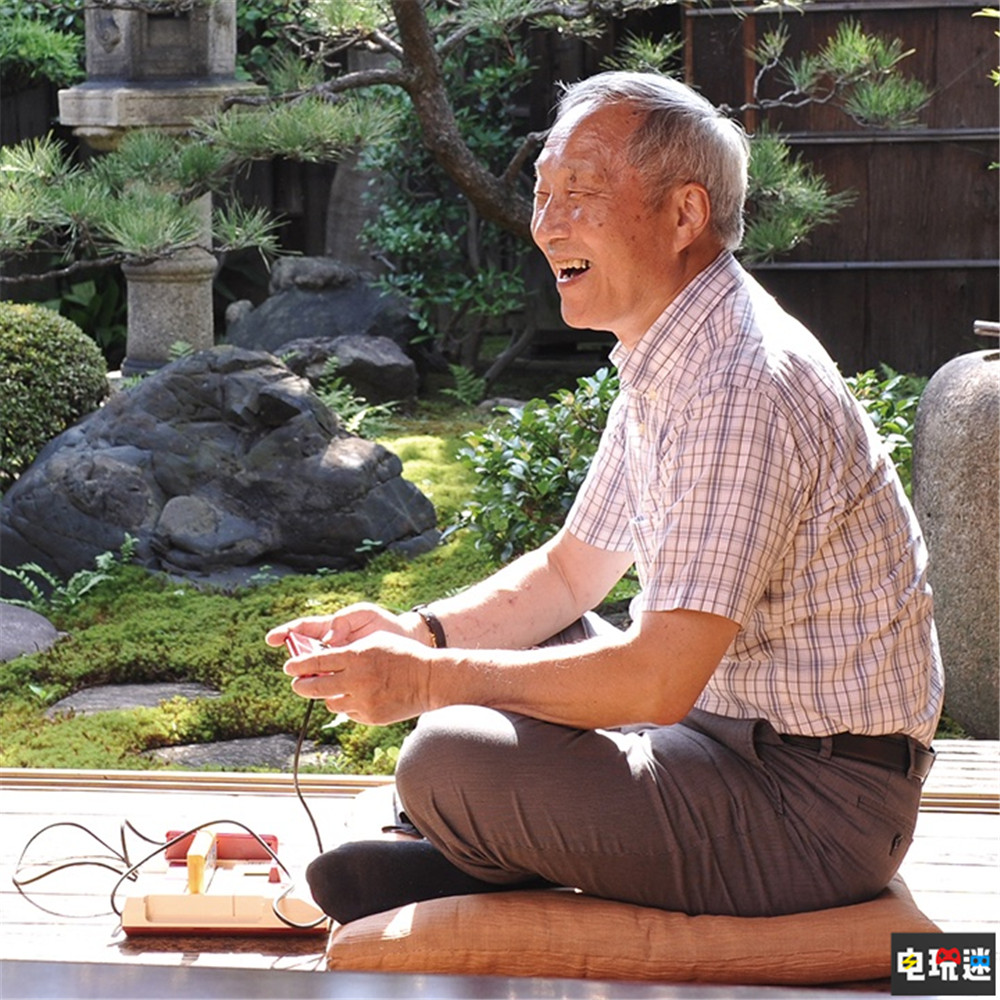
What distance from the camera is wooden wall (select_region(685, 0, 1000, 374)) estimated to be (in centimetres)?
611

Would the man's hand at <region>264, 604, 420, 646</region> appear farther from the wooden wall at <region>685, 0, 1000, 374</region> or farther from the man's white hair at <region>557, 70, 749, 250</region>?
the wooden wall at <region>685, 0, 1000, 374</region>

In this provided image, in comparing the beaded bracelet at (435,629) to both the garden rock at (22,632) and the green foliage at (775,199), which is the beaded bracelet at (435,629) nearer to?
the garden rock at (22,632)

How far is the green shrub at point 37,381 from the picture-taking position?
494 cm

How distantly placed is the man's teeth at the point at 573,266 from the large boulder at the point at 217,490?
2.66 metres

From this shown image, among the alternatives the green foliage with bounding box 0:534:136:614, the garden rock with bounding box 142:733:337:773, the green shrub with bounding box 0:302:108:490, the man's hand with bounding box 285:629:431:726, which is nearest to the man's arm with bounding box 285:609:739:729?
the man's hand with bounding box 285:629:431:726

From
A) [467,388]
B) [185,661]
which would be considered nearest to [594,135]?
[185,661]

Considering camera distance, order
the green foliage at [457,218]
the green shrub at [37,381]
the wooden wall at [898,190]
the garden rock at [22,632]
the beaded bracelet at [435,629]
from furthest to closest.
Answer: the green foliage at [457,218], the wooden wall at [898,190], the green shrub at [37,381], the garden rock at [22,632], the beaded bracelet at [435,629]

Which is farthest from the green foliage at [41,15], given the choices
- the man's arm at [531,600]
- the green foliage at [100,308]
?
the man's arm at [531,600]

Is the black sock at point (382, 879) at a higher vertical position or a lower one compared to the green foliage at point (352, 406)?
lower

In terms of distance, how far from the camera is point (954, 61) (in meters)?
6.13

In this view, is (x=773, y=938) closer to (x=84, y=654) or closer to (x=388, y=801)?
(x=388, y=801)

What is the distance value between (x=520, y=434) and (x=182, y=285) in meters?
2.12

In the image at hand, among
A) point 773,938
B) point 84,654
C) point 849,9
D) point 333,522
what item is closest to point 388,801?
point 773,938

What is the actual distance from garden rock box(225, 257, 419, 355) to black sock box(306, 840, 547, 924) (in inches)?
186
